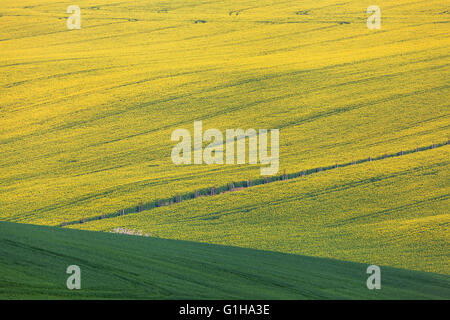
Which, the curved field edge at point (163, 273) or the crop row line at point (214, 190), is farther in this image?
the crop row line at point (214, 190)

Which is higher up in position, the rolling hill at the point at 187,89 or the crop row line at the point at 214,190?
the rolling hill at the point at 187,89

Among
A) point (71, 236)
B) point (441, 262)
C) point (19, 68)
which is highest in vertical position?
point (19, 68)

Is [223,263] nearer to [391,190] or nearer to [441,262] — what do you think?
[441,262]

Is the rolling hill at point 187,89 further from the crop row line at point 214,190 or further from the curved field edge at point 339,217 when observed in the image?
the curved field edge at point 339,217

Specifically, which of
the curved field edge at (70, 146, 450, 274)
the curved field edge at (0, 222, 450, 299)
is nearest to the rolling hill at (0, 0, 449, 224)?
the curved field edge at (70, 146, 450, 274)

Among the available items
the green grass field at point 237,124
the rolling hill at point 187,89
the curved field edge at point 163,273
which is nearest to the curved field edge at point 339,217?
the green grass field at point 237,124

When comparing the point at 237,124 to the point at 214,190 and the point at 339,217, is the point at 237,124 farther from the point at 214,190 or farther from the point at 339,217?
the point at 339,217
